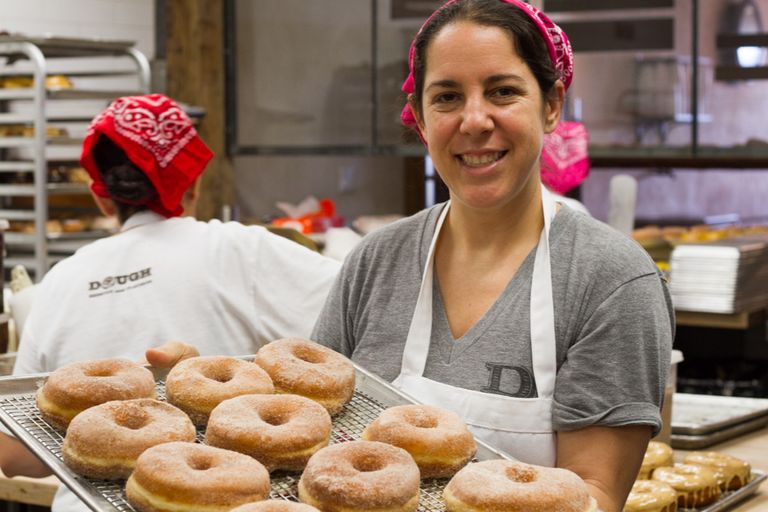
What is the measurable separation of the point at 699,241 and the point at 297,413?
377 centimetres

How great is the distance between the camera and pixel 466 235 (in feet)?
5.54

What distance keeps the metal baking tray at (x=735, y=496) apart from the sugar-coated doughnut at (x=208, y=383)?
1.08 meters

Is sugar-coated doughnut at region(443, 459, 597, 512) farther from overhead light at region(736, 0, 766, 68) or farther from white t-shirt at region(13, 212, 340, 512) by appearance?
overhead light at region(736, 0, 766, 68)

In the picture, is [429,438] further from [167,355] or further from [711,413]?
[711,413]

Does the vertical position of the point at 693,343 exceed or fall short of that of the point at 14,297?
it falls short

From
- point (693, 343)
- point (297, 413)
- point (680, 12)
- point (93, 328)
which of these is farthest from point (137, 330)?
point (680, 12)

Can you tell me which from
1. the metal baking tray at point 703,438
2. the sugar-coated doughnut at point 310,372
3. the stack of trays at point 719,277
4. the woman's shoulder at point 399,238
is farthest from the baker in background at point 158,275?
the stack of trays at point 719,277

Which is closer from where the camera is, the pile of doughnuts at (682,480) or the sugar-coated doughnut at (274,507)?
the sugar-coated doughnut at (274,507)

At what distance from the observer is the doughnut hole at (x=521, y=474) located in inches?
46.7

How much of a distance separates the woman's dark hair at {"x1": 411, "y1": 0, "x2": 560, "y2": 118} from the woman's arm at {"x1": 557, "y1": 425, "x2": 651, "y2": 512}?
498mm

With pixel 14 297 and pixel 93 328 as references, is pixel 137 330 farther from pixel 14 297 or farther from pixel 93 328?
pixel 14 297

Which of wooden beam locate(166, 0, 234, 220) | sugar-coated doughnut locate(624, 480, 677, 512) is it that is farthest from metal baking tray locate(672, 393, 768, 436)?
wooden beam locate(166, 0, 234, 220)

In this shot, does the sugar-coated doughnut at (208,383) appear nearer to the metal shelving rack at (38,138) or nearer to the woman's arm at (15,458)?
the woman's arm at (15,458)

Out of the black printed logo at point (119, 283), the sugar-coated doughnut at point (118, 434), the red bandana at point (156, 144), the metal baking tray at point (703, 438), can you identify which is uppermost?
the red bandana at point (156, 144)
